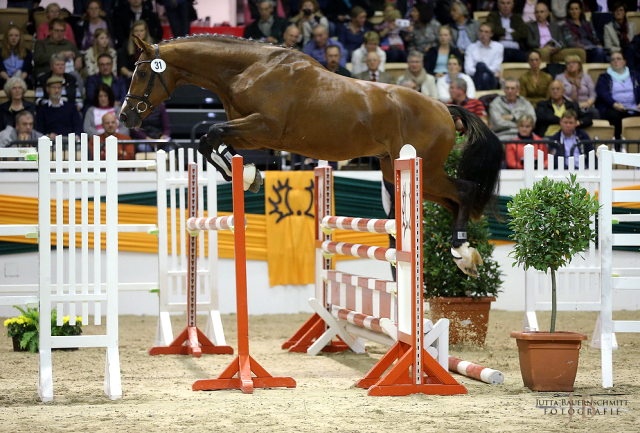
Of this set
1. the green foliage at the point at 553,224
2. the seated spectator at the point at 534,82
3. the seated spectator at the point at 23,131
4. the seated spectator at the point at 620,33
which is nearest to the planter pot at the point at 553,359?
the green foliage at the point at 553,224

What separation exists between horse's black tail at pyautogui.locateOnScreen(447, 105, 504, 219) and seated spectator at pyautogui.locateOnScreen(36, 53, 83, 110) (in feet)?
16.6

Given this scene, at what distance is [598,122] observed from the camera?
30.5 ft

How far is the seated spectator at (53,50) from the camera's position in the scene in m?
9.11

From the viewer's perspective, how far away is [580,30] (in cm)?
1071

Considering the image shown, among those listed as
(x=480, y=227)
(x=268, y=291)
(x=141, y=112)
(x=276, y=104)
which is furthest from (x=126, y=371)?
(x=268, y=291)

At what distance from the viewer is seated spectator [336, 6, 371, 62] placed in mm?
10227

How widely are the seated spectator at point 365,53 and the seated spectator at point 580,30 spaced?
293 cm

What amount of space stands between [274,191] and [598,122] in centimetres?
427

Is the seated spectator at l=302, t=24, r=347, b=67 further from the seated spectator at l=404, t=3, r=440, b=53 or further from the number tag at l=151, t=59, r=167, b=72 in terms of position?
the number tag at l=151, t=59, r=167, b=72

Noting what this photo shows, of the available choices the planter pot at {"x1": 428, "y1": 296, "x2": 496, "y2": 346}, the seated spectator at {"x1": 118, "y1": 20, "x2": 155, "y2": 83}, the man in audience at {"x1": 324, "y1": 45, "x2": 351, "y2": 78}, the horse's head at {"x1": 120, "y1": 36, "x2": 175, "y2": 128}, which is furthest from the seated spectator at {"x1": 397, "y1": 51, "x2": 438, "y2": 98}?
the horse's head at {"x1": 120, "y1": 36, "x2": 175, "y2": 128}

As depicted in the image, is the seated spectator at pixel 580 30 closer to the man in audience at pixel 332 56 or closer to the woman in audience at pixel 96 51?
the man in audience at pixel 332 56

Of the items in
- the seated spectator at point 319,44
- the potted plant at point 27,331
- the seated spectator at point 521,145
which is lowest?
the potted plant at point 27,331

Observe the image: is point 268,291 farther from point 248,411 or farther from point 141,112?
point 248,411

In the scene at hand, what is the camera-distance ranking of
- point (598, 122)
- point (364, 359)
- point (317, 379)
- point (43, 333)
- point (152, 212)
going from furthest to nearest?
point (598, 122) → point (152, 212) → point (364, 359) → point (317, 379) → point (43, 333)
